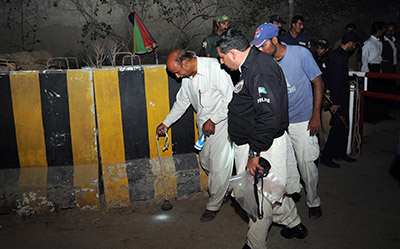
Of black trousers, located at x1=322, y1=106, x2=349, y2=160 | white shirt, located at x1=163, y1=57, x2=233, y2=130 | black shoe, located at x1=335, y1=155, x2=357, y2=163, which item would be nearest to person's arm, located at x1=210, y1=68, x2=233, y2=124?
white shirt, located at x1=163, y1=57, x2=233, y2=130

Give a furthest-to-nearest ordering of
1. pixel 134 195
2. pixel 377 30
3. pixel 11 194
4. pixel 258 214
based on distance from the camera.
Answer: pixel 377 30
pixel 134 195
pixel 11 194
pixel 258 214

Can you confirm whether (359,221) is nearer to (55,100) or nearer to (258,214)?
(258,214)

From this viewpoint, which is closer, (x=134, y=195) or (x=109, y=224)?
(x=109, y=224)

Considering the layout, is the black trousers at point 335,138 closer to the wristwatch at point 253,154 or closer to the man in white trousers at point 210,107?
the man in white trousers at point 210,107

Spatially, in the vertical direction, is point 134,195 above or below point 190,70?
below

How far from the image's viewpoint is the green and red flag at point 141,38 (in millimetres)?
9875

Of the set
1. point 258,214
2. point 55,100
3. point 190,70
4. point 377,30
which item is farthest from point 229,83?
point 377,30

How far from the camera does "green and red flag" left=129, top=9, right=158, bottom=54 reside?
32.4 ft

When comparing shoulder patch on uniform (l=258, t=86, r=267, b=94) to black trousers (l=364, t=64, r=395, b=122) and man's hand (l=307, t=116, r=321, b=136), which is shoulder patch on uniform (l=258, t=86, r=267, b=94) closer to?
man's hand (l=307, t=116, r=321, b=136)

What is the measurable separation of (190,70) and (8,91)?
83.0 inches

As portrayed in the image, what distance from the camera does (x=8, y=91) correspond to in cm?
404

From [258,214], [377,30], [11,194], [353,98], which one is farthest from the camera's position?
[377,30]

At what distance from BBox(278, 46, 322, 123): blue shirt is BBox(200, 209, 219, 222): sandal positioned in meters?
1.37

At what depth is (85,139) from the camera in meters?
4.25
